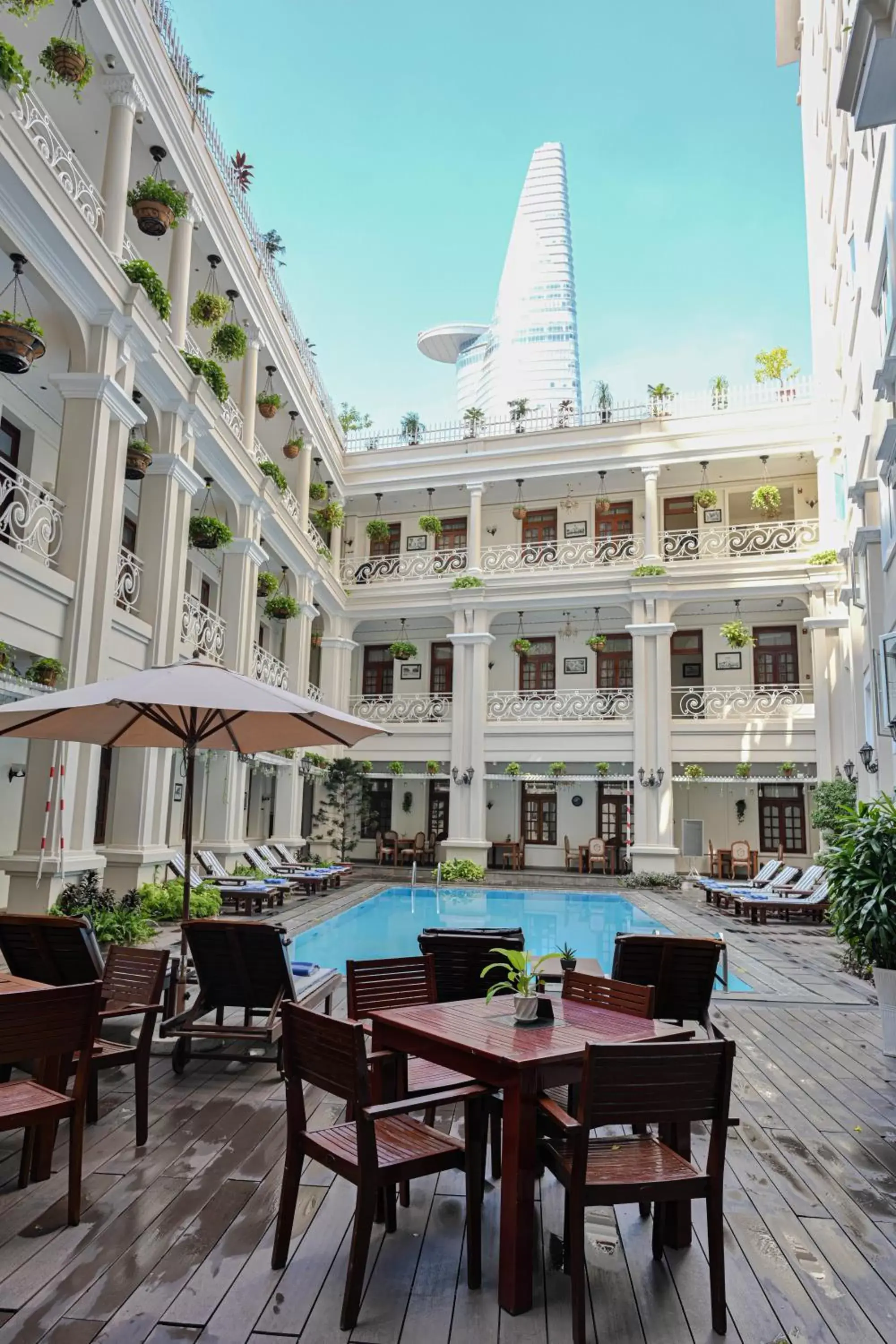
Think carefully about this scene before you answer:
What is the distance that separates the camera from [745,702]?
20203 mm

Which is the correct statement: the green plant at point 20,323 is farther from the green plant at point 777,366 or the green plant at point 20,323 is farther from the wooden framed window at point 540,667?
the green plant at point 777,366

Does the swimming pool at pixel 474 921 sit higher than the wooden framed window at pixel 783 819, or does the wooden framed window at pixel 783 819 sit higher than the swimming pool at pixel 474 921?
the wooden framed window at pixel 783 819

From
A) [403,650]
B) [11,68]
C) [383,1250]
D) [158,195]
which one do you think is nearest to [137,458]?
[158,195]

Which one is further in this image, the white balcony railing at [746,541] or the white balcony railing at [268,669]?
the white balcony railing at [746,541]

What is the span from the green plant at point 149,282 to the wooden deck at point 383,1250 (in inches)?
343

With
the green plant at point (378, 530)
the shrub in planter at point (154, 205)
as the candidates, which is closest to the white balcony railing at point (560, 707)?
the green plant at point (378, 530)

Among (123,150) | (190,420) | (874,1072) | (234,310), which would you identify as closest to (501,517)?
(234,310)

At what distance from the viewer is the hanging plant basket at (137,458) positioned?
10.2 metres

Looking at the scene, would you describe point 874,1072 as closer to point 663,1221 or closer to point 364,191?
point 663,1221

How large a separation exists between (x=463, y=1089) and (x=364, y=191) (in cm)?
2250

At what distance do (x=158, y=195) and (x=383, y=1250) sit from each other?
10.6m

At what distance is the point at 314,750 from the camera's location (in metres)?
20.0

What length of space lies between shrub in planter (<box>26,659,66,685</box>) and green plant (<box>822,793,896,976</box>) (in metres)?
7.26

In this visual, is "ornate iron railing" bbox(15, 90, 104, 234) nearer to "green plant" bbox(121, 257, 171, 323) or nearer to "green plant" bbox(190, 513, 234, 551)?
"green plant" bbox(121, 257, 171, 323)
